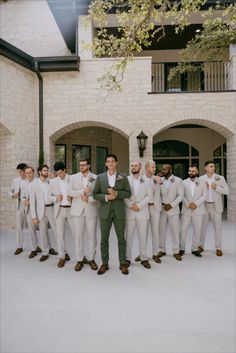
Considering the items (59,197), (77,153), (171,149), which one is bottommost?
(59,197)

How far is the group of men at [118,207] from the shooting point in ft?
15.7

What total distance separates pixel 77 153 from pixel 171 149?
15.3 feet

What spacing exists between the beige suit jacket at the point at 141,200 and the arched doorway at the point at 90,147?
748cm

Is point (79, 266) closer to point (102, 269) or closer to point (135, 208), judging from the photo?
point (102, 269)

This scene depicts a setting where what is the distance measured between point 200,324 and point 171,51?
12.2m

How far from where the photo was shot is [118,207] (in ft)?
15.6

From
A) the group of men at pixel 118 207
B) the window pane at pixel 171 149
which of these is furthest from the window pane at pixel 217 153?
the group of men at pixel 118 207

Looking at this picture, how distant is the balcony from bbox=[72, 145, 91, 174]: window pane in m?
4.03

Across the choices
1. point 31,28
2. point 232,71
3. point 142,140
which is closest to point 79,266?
point 142,140

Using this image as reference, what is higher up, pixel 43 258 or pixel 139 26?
pixel 139 26

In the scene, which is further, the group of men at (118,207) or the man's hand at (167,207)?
the man's hand at (167,207)

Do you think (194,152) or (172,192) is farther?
(194,152)

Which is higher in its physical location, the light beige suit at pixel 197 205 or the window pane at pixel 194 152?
the window pane at pixel 194 152

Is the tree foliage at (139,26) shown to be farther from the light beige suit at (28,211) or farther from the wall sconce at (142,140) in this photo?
the wall sconce at (142,140)
